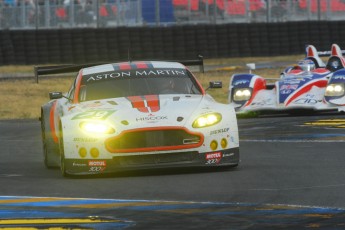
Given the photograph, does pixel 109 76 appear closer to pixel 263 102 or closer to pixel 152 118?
pixel 152 118

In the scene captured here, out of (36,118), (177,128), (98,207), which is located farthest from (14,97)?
(98,207)

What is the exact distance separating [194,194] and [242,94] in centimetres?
1110

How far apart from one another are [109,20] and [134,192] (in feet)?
88.2

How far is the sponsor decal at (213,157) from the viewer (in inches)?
448

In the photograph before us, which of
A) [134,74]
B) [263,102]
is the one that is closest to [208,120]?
[134,74]

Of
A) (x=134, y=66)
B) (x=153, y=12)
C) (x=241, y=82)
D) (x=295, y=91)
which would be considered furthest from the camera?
(x=153, y=12)

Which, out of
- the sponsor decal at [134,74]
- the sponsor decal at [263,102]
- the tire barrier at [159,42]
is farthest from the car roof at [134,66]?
the tire barrier at [159,42]

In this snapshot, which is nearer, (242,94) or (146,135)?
(146,135)

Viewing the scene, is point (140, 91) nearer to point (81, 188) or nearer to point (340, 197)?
point (81, 188)

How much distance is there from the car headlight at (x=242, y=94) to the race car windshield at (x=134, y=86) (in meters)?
7.77

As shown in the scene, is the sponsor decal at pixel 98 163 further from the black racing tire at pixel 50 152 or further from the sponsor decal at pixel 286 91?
the sponsor decal at pixel 286 91

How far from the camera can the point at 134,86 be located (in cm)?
1260

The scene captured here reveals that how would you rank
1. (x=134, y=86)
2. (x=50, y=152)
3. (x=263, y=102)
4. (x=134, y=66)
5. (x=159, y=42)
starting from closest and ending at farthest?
(x=134, y=86)
(x=50, y=152)
(x=134, y=66)
(x=263, y=102)
(x=159, y=42)

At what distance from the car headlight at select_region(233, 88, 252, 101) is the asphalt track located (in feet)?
18.8
